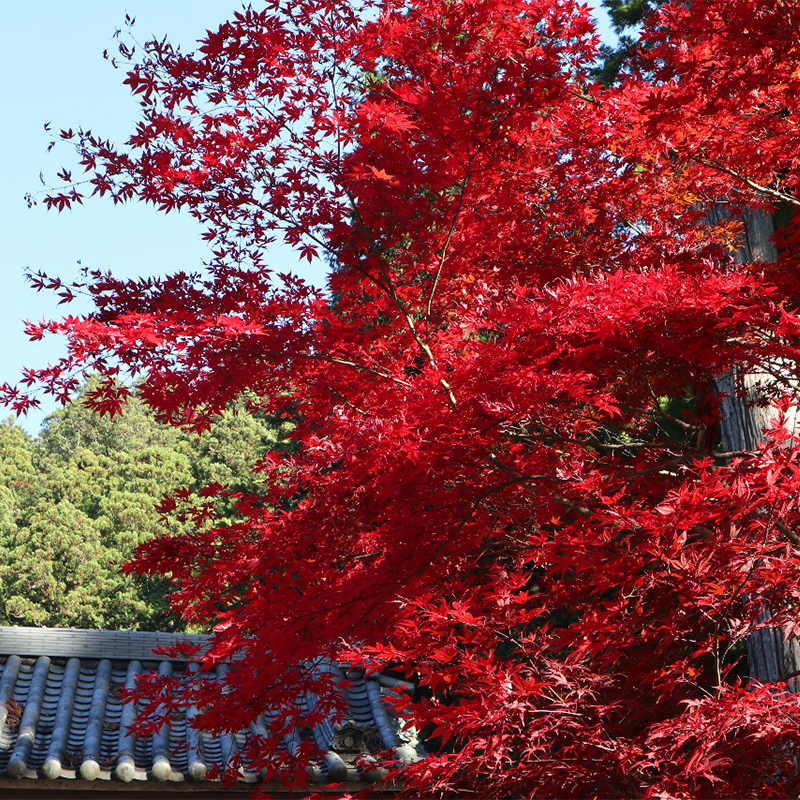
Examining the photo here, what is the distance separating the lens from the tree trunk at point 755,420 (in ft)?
18.3

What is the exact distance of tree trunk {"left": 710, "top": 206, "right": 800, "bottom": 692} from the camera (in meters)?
5.58

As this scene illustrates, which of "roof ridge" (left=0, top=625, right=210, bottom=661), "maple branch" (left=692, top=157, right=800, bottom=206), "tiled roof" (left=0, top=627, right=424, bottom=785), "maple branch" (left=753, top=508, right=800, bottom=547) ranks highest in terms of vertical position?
"maple branch" (left=692, top=157, right=800, bottom=206)

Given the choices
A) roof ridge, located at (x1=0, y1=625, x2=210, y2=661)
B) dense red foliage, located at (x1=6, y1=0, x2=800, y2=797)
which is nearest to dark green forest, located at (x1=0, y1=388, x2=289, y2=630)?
roof ridge, located at (x1=0, y1=625, x2=210, y2=661)

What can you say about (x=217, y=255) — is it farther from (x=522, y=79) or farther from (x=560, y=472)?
(x=560, y=472)

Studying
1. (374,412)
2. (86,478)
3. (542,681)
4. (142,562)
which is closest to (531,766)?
(542,681)

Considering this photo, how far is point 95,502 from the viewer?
90.0ft

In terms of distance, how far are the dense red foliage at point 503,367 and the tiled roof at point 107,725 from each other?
2.99ft

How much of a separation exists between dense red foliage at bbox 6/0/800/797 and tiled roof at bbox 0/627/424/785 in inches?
35.9

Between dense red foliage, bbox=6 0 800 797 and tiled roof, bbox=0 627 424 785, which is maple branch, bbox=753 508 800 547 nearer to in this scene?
dense red foliage, bbox=6 0 800 797

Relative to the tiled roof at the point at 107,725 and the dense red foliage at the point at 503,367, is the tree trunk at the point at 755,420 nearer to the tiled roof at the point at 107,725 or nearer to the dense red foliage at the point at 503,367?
the dense red foliage at the point at 503,367

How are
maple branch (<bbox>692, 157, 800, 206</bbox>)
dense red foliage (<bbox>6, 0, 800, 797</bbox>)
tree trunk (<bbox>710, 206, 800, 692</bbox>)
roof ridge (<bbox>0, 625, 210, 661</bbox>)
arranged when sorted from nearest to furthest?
dense red foliage (<bbox>6, 0, 800, 797</bbox>) → maple branch (<bbox>692, 157, 800, 206</bbox>) → tree trunk (<bbox>710, 206, 800, 692</bbox>) → roof ridge (<bbox>0, 625, 210, 661</bbox>)

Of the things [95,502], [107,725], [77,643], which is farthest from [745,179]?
[95,502]

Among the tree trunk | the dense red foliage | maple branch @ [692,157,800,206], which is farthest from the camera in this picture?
the tree trunk

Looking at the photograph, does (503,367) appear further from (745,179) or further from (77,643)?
(77,643)
